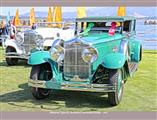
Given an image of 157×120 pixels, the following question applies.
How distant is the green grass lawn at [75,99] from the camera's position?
5902 mm

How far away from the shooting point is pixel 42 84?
617 cm

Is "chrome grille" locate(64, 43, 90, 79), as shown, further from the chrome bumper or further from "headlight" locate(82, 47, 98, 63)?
the chrome bumper

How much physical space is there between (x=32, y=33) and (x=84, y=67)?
15.8 ft

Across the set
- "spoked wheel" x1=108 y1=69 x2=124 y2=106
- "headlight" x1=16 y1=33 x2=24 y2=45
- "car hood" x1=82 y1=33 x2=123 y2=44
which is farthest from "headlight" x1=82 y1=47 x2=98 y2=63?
"headlight" x1=16 y1=33 x2=24 y2=45

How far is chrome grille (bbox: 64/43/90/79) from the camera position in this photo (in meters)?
6.28

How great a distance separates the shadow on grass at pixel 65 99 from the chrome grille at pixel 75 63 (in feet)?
1.56

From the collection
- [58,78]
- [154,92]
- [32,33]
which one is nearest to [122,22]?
[154,92]

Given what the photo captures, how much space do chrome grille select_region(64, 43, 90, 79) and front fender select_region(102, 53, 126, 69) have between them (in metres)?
0.37

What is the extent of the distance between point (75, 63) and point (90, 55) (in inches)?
13.6

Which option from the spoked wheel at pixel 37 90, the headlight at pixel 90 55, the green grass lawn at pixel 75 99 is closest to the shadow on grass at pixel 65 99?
the green grass lawn at pixel 75 99

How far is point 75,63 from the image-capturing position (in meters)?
6.36

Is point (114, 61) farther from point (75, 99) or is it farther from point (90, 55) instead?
point (75, 99)

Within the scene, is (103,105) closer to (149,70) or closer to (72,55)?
(72,55)

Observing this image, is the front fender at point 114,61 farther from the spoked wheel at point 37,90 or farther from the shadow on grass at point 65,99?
the spoked wheel at point 37,90
